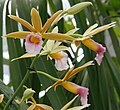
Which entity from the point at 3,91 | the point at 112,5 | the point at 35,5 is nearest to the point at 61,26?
the point at 35,5

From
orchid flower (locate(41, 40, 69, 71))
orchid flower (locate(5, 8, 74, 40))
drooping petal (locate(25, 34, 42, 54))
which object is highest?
orchid flower (locate(5, 8, 74, 40))

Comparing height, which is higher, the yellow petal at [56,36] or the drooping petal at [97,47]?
the yellow petal at [56,36]

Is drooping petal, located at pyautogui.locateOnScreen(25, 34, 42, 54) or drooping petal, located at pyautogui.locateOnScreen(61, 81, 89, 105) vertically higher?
drooping petal, located at pyautogui.locateOnScreen(25, 34, 42, 54)

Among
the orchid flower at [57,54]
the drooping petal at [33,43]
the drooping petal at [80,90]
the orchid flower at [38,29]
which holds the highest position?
the orchid flower at [38,29]

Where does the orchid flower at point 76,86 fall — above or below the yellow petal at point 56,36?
below

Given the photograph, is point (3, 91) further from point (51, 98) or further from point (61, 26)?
point (61, 26)

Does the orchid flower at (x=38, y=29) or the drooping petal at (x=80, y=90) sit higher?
the orchid flower at (x=38, y=29)

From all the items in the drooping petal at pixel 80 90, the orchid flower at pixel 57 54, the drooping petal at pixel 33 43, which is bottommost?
the drooping petal at pixel 80 90

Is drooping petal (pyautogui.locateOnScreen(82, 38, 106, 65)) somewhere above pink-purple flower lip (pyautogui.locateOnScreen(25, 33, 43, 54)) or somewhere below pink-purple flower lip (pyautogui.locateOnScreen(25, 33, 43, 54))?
below

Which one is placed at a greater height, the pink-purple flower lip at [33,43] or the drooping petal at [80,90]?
the pink-purple flower lip at [33,43]
